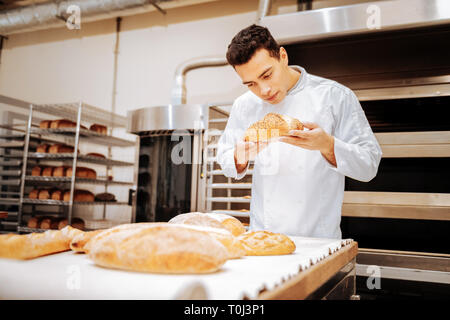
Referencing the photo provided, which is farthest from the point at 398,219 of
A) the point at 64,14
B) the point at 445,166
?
the point at 64,14

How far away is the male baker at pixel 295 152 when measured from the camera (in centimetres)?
133

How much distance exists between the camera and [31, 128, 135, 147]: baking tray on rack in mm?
3969

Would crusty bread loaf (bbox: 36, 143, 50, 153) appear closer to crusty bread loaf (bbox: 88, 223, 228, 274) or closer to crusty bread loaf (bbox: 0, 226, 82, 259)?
crusty bread loaf (bbox: 0, 226, 82, 259)

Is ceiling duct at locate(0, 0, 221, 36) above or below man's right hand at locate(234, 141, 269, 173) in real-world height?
above

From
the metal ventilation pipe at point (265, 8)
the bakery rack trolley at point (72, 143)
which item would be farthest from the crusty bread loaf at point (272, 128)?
the bakery rack trolley at point (72, 143)

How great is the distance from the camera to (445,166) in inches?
96.3

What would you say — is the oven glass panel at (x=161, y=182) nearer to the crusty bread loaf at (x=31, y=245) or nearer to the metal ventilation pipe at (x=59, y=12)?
the metal ventilation pipe at (x=59, y=12)

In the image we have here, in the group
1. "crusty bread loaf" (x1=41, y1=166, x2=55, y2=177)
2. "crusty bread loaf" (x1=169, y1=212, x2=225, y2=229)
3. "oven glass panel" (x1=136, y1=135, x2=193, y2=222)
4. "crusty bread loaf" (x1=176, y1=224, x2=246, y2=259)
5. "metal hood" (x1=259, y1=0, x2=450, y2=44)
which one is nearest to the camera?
"crusty bread loaf" (x1=176, y1=224, x2=246, y2=259)

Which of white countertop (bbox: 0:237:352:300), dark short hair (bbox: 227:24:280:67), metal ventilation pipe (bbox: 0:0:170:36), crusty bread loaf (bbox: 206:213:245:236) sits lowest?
white countertop (bbox: 0:237:352:300)

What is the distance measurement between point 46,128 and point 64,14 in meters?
1.36

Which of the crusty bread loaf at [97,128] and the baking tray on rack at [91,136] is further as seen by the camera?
the crusty bread loaf at [97,128]

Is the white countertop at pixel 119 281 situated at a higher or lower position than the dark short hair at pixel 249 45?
lower

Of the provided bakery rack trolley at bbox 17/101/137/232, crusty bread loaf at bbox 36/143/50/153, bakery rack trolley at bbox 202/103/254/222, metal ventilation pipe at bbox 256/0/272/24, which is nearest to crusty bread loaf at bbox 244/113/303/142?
bakery rack trolley at bbox 202/103/254/222
